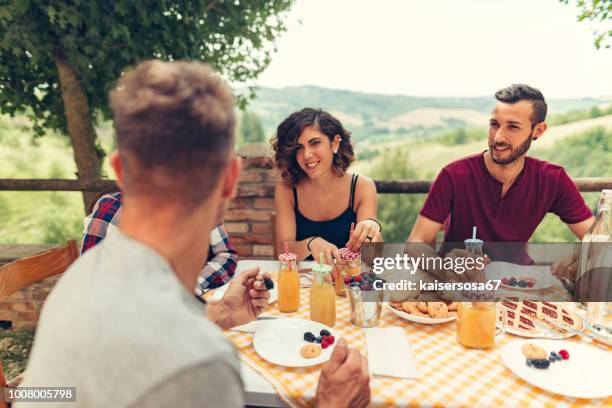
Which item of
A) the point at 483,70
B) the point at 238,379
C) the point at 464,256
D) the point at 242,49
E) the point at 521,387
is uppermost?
the point at 483,70

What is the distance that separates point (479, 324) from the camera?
125 centimetres

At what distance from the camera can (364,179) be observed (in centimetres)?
258

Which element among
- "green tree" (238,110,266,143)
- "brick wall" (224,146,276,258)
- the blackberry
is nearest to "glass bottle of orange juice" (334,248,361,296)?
the blackberry

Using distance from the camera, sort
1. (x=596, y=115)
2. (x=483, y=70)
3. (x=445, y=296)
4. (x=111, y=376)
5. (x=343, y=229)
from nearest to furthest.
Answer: (x=111, y=376) < (x=445, y=296) < (x=343, y=229) < (x=596, y=115) < (x=483, y=70)

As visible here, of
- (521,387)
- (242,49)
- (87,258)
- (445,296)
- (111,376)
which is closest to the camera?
(111,376)

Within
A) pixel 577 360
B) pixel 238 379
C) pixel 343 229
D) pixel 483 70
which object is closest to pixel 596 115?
pixel 483 70

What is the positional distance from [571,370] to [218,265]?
4.42 ft

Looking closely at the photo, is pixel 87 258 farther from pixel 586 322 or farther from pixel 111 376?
pixel 586 322

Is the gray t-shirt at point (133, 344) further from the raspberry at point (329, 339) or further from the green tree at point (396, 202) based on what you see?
the green tree at point (396, 202)

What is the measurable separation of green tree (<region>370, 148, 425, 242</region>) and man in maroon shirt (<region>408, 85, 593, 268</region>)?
942 cm

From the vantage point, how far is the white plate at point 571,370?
1030 millimetres

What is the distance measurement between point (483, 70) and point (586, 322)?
15.8 metres

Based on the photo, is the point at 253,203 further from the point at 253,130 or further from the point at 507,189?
the point at 253,130

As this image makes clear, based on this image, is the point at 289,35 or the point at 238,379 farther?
the point at 289,35
